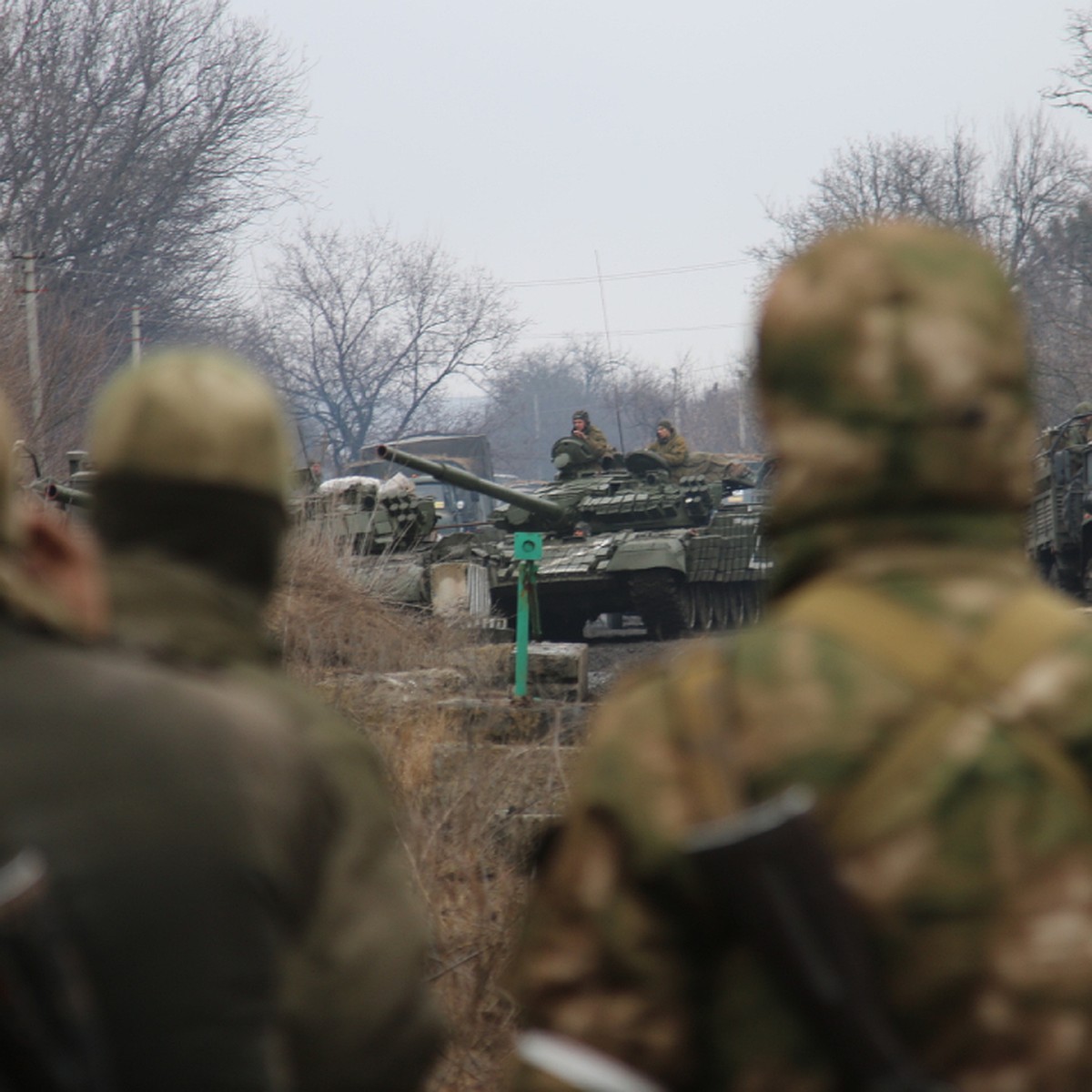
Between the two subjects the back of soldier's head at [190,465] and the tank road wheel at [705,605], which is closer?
the back of soldier's head at [190,465]

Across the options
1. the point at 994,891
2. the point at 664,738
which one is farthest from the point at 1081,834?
the point at 664,738

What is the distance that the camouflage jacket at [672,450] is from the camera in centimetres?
2281

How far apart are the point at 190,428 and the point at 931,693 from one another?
919mm

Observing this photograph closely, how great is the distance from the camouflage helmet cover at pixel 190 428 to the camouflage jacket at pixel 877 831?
1.95ft

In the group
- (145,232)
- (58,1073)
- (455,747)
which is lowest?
(455,747)

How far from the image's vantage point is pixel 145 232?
42.4 m

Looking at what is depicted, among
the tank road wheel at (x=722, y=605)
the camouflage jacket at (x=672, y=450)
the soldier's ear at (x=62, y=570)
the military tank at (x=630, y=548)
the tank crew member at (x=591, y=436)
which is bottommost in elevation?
the tank road wheel at (x=722, y=605)

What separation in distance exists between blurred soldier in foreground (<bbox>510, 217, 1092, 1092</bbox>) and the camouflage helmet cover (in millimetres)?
568

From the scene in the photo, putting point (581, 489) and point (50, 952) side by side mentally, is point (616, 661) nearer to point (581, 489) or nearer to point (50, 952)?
point (581, 489)

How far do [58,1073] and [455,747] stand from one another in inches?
222

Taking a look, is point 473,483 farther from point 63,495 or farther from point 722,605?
point 722,605

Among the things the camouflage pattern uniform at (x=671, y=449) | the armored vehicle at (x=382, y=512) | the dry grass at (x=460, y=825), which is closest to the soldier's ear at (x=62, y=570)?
the dry grass at (x=460, y=825)

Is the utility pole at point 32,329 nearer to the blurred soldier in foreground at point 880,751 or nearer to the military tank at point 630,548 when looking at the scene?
the military tank at point 630,548

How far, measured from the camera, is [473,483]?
17109mm
